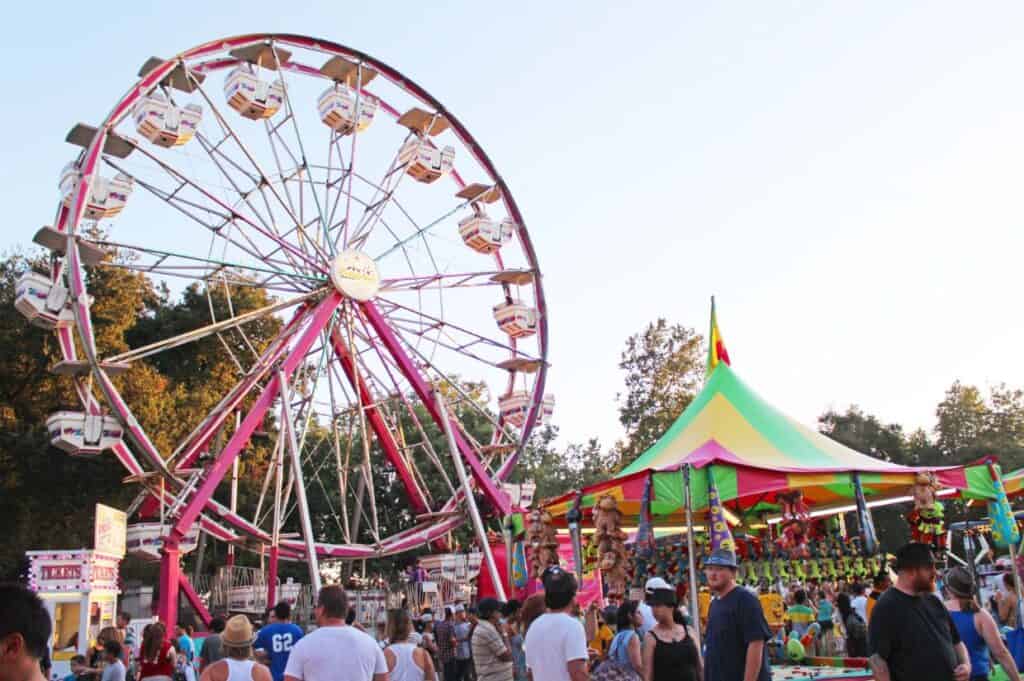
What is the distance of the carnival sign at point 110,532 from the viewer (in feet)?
54.6

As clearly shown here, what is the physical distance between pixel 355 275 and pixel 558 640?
16.2m

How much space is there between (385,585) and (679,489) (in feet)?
37.3

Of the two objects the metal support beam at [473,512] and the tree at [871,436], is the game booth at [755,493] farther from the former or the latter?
the tree at [871,436]

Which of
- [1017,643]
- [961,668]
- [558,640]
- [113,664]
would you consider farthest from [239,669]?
[1017,643]

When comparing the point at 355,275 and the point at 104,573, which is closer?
the point at 104,573

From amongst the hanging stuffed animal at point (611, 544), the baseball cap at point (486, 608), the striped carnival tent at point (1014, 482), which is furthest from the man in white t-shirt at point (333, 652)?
the striped carnival tent at point (1014, 482)

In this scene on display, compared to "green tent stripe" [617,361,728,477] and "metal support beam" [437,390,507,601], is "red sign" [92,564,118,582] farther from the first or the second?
"green tent stripe" [617,361,728,477]

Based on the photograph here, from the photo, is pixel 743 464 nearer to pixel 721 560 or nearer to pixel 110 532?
pixel 721 560

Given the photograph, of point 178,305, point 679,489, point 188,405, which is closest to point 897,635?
point 679,489

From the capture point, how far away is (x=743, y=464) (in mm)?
11461

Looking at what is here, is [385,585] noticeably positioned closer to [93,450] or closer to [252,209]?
[93,450]

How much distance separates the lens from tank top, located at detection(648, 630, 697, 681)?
5445 mm

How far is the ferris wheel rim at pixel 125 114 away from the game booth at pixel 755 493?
26.6ft

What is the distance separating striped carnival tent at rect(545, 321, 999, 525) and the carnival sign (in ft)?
24.9
